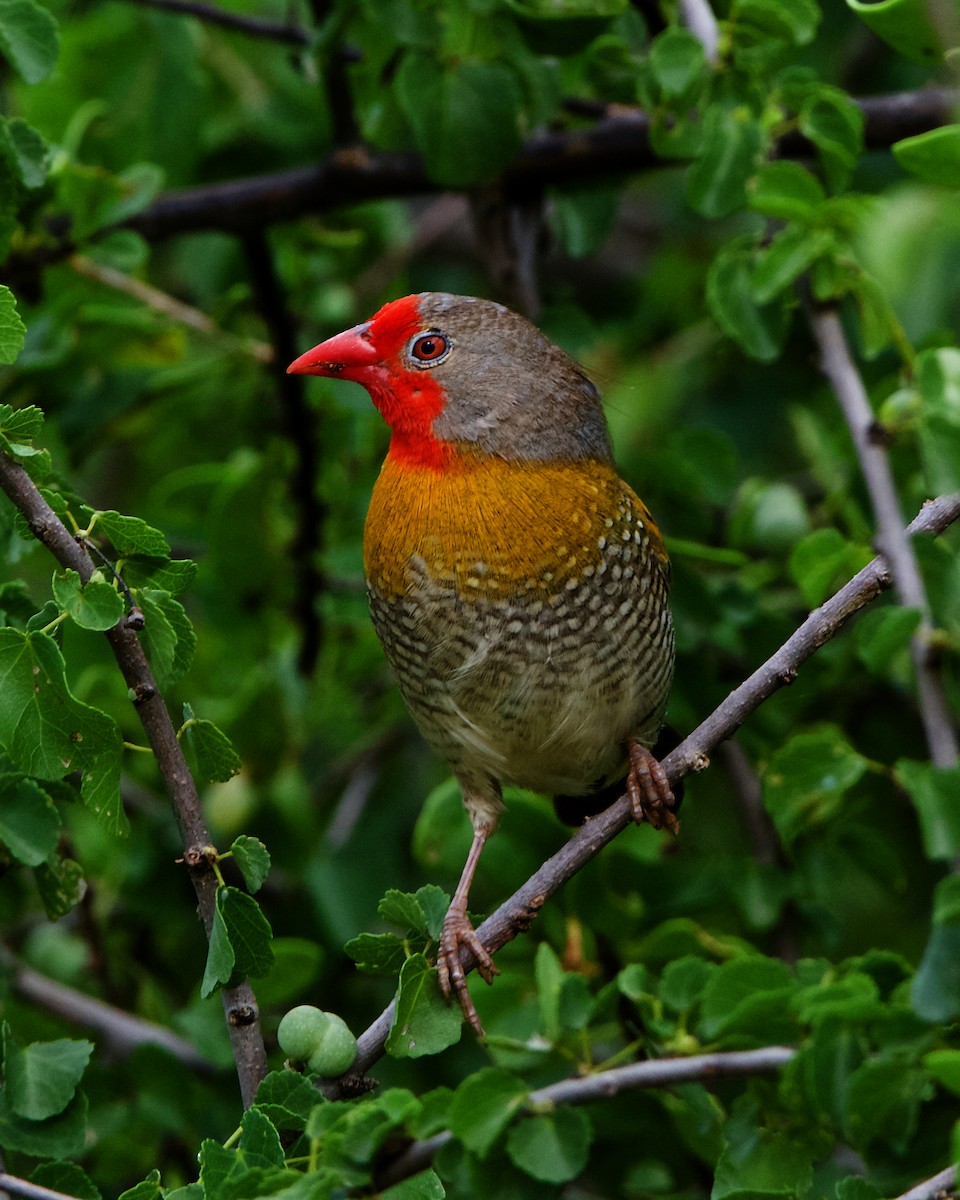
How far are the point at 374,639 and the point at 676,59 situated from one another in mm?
1902

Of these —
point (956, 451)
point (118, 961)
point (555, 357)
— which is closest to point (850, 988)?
point (956, 451)

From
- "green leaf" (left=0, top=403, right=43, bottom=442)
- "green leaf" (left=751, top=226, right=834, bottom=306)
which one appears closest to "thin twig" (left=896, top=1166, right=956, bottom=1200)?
"green leaf" (left=0, top=403, right=43, bottom=442)

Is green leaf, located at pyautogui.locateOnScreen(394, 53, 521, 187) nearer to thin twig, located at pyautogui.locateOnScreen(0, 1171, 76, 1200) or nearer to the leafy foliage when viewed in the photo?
the leafy foliage

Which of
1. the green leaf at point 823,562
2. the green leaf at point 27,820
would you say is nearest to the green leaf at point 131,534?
the green leaf at point 27,820

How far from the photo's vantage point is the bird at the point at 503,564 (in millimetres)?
3115

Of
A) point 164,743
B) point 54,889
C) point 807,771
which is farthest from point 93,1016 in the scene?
point 807,771

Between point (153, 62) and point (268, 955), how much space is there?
3.11m

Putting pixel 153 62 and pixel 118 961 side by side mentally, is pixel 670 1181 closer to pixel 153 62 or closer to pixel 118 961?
pixel 118 961

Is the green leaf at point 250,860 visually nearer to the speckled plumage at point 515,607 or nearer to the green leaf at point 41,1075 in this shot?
the green leaf at point 41,1075

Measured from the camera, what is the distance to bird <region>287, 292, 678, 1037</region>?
3115 millimetres

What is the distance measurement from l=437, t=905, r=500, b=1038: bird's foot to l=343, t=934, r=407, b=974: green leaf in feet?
0.23

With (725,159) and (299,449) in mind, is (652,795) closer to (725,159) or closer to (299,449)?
(725,159)

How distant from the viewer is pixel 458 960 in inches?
109

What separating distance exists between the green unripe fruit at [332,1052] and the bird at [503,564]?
57 centimetres
